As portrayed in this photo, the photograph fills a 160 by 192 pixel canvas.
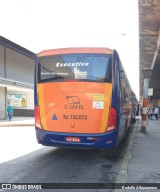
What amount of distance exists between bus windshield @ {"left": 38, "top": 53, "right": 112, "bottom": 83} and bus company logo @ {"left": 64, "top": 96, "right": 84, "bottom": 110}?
1.65 feet

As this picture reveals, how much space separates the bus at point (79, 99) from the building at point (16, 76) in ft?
53.5

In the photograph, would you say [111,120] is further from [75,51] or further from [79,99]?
[75,51]

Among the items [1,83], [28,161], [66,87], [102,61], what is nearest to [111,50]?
[102,61]

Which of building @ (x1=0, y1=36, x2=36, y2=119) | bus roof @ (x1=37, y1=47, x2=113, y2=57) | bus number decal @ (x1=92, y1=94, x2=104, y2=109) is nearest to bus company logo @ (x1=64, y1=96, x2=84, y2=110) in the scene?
bus number decal @ (x1=92, y1=94, x2=104, y2=109)

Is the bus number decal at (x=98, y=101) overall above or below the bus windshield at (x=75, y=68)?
below

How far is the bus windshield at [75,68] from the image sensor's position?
299 inches

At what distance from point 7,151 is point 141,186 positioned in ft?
16.8

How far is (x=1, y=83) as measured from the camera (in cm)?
2344

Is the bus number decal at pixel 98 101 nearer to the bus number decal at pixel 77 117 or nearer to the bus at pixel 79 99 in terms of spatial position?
the bus at pixel 79 99

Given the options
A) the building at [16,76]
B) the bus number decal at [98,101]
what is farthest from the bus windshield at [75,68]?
the building at [16,76]

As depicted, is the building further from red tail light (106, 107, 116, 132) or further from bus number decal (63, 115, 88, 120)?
red tail light (106, 107, 116, 132)

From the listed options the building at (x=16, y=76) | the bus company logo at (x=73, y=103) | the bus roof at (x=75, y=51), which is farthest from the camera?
the building at (x=16, y=76)

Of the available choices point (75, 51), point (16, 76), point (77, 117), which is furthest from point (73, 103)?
point (16, 76)

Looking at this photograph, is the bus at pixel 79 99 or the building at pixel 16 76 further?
the building at pixel 16 76
